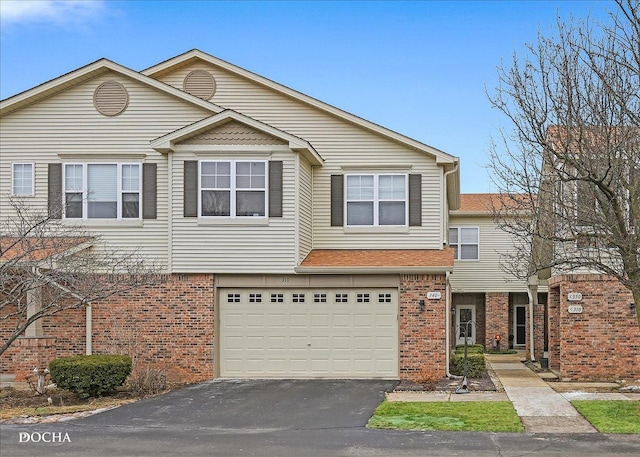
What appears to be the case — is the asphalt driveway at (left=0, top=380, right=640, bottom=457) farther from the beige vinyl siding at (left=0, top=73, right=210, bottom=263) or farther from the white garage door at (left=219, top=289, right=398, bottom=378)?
the beige vinyl siding at (left=0, top=73, right=210, bottom=263)

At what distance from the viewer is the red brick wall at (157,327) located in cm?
2086

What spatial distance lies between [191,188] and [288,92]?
13.0ft

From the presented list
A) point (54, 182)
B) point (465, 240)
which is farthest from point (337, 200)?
point (465, 240)

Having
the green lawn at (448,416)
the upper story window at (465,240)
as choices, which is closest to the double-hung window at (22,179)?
the green lawn at (448,416)

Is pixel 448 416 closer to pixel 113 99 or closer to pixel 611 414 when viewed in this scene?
pixel 611 414

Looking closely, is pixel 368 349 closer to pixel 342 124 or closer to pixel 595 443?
pixel 342 124

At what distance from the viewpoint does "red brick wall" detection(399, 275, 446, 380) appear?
67.7ft

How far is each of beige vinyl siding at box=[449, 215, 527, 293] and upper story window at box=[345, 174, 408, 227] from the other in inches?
500

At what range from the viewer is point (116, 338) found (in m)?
20.9

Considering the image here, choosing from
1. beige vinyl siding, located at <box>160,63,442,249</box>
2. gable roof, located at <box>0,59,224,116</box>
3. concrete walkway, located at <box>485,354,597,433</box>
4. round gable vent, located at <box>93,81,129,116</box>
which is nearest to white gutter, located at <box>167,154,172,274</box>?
gable roof, located at <box>0,59,224,116</box>

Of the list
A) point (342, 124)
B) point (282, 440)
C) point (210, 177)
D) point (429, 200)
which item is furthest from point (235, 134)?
point (282, 440)

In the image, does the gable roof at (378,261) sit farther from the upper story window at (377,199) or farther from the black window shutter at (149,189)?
the black window shutter at (149,189)

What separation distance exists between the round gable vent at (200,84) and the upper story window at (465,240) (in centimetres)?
1417

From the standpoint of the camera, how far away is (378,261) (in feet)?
68.8
